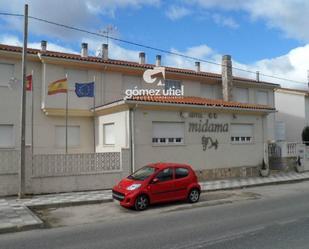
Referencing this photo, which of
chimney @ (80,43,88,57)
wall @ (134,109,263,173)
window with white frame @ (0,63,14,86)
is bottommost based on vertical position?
wall @ (134,109,263,173)

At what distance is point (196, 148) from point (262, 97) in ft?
42.0

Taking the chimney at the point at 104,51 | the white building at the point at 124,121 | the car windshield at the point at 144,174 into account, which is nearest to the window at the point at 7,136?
the white building at the point at 124,121

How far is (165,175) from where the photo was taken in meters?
12.3

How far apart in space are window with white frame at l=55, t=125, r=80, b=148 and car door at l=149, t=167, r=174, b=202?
9.74 m

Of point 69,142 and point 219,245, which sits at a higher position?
point 69,142

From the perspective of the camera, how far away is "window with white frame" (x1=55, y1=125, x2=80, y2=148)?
20.4 m

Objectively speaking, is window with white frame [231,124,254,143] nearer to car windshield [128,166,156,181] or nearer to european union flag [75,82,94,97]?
european union flag [75,82,94,97]

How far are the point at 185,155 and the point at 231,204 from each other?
20.5ft

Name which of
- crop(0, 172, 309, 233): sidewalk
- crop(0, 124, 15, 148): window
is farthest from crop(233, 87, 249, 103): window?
crop(0, 124, 15, 148): window

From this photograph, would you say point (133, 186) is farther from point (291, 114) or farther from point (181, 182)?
point (291, 114)

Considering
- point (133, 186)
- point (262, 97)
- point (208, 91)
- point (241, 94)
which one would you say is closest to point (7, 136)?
point (133, 186)

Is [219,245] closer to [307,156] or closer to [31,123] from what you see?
[31,123]

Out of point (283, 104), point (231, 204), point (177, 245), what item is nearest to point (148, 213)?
point (231, 204)

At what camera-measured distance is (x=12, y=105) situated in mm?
19078
